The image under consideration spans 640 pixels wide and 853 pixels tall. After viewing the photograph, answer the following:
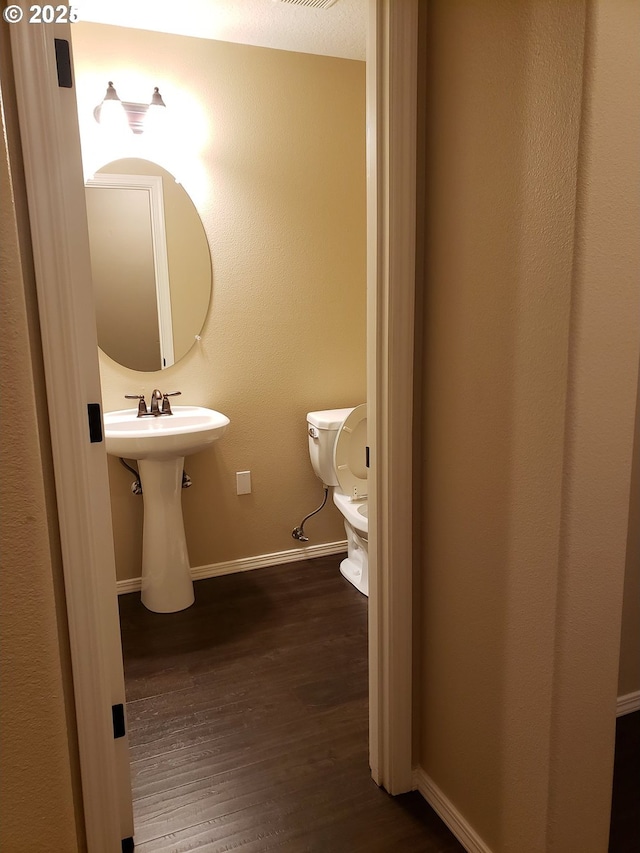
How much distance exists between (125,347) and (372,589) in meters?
1.69

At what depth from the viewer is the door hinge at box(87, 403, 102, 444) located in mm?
1300

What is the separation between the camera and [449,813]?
1.53 m

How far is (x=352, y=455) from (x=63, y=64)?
199cm

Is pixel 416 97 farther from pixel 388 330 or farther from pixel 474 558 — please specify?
pixel 474 558

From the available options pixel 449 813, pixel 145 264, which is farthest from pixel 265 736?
pixel 145 264

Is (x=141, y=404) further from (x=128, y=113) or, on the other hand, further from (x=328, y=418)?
(x=128, y=113)

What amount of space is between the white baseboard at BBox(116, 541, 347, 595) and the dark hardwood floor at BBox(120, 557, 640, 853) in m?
0.08

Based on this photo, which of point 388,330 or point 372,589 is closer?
point 388,330

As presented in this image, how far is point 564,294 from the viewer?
3.38ft

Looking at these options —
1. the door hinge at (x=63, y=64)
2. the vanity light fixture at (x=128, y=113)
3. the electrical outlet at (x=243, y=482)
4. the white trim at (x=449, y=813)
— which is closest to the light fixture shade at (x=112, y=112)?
the vanity light fixture at (x=128, y=113)

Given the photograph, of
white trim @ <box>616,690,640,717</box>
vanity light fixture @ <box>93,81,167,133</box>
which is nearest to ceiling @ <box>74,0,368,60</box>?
vanity light fixture @ <box>93,81,167,133</box>

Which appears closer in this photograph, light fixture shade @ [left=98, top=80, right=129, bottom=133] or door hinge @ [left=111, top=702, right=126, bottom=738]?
door hinge @ [left=111, top=702, right=126, bottom=738]

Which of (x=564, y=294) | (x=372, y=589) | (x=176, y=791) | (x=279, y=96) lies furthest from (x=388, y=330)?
(x=279, y=96)

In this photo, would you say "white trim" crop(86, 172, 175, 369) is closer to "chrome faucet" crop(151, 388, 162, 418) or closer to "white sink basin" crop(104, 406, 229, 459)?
"chrome faucet" crop(151, 388, 162, 418)
